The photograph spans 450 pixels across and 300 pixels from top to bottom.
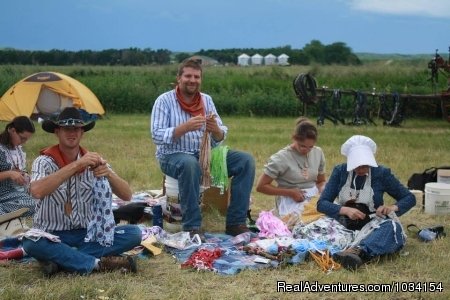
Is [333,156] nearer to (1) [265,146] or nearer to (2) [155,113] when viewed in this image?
(1) [265,146]

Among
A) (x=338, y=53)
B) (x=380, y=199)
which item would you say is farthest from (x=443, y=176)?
(x=338, y=53)

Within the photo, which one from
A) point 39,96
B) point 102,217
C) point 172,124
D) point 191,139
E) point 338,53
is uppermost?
point 338,53

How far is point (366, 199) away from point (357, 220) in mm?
175

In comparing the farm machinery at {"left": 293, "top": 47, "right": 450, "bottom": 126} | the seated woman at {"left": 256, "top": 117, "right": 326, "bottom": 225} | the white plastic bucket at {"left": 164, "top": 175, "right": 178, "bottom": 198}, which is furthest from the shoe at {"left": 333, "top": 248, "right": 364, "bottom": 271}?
the farm machinery at {"left": 293, "top": 47, "right": 450, "bottom": 126}

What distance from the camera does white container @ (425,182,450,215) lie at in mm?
6083

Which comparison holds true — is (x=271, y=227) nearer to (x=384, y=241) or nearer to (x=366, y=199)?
(x=366, y=199)

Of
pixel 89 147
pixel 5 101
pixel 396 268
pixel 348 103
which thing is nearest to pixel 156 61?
pixel 348 103

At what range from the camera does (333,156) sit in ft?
32.7

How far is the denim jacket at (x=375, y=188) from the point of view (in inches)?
187

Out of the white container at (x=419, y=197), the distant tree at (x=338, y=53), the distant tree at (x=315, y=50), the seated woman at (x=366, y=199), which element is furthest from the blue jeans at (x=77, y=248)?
the distant tree at (x=315, y=50)

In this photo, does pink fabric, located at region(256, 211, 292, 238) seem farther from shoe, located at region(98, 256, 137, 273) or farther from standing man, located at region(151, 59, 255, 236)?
shoe, located at region(98, 256, 137, 273)

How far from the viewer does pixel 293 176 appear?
18.3ft

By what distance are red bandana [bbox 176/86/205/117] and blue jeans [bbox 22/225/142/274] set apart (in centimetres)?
144

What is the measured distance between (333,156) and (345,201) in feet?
17.0
